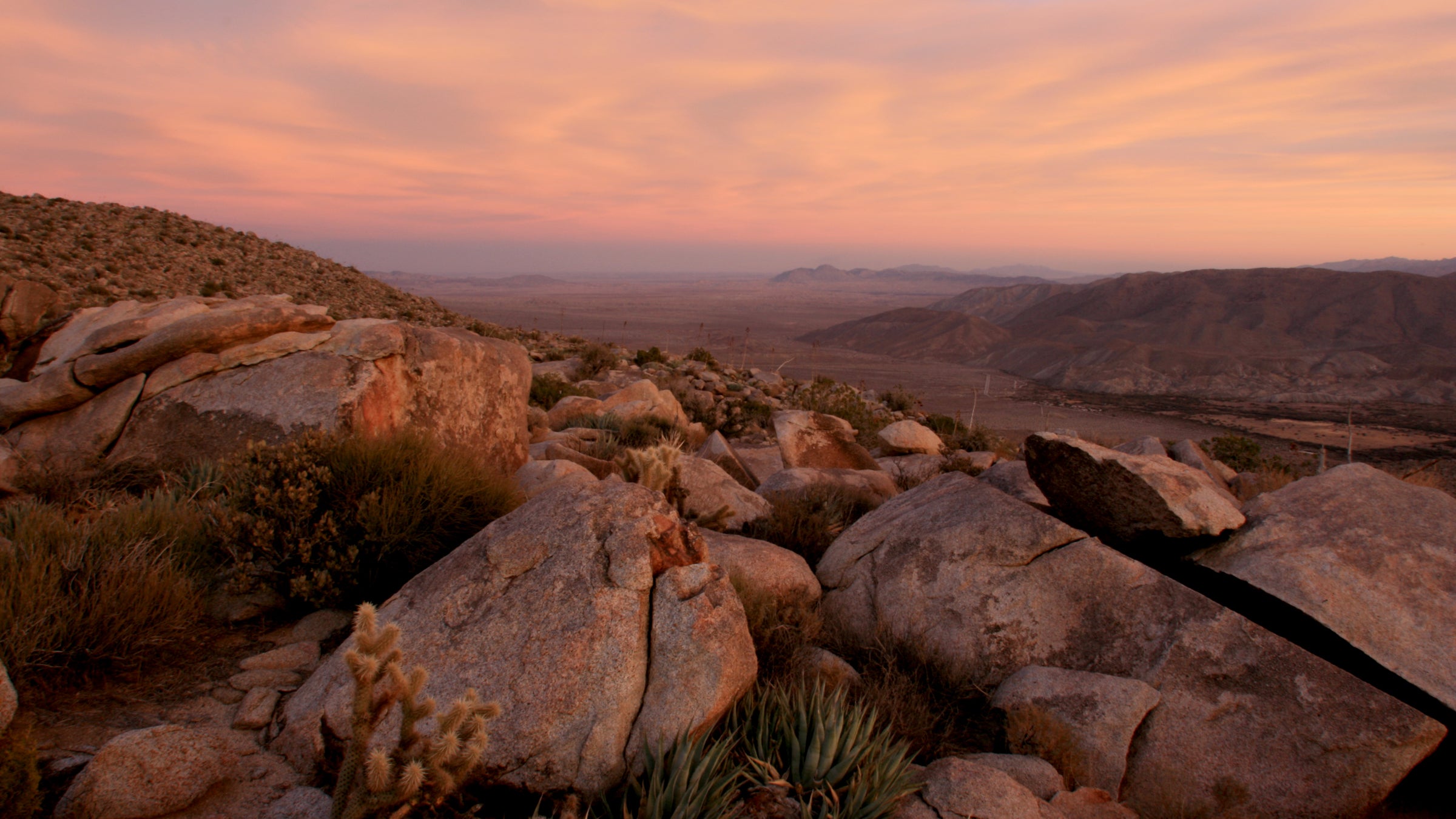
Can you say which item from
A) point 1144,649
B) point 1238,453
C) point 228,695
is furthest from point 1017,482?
point 1238,453

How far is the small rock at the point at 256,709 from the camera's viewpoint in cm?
366

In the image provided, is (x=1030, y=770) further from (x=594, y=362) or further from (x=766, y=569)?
(x=594, y=362)

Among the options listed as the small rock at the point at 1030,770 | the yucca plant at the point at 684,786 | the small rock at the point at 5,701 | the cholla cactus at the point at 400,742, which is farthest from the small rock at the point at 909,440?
the small rock at the point at 5,701

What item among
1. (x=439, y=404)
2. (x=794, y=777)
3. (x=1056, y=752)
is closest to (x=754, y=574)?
(x=794, y=777)

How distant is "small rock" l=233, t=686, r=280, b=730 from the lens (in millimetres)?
3660

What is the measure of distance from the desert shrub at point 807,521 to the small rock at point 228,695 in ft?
13.4

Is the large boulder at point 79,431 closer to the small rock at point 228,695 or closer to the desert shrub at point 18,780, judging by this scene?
the small rock at point 228,695

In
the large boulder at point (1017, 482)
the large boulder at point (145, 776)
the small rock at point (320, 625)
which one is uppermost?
the large boulder at point (1017, 482)

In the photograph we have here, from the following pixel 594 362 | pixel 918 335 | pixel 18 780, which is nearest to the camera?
pixel 18 780

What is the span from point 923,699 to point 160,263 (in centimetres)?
3501

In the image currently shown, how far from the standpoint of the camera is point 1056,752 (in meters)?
4.20

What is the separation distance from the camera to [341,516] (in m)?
4.94

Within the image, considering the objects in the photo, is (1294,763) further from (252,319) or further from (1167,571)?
(252,319)

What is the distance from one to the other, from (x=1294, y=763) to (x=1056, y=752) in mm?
1395
